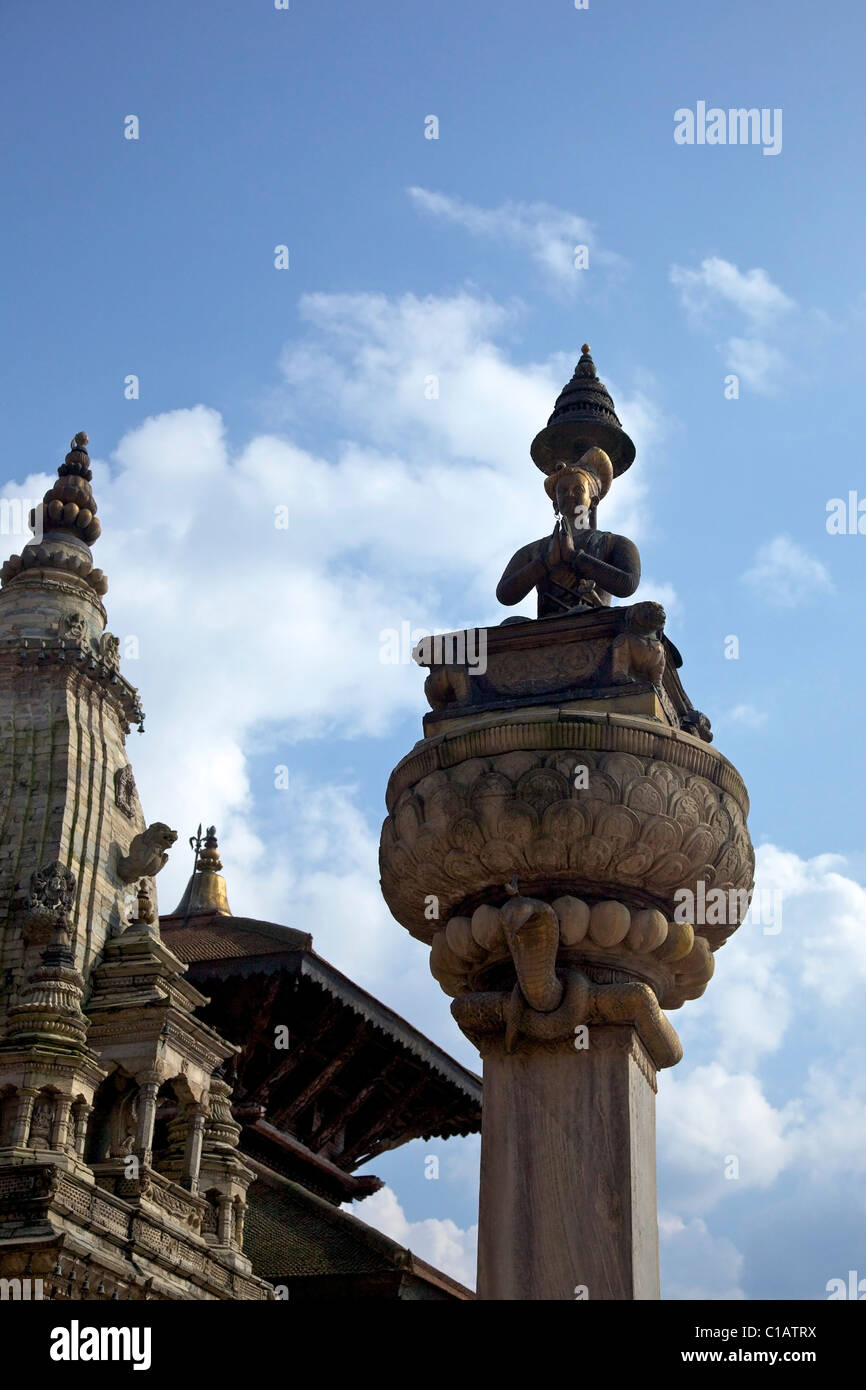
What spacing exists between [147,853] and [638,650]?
2783 cm

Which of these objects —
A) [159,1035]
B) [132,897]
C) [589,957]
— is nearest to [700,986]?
[589,957]

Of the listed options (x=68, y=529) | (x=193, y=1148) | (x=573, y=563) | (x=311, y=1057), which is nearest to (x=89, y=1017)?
(x=193, y=1148)

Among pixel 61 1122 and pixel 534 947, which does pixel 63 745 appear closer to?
pixel 61 1122

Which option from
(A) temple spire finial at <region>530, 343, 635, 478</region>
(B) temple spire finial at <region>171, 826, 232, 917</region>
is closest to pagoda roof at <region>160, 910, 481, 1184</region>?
(B) temple spire finial at <region>171, 826, 232, 917</region>

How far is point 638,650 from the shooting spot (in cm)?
750

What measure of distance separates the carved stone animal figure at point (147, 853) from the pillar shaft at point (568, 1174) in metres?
27.8

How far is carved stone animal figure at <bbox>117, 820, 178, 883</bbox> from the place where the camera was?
112 ft

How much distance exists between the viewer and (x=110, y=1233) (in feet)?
88.1

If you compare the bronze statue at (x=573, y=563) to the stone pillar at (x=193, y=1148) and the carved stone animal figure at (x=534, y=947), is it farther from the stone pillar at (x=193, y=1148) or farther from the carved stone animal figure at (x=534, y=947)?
the stone pillar at (x=193, y=1148)

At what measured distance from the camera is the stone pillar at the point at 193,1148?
104 ft

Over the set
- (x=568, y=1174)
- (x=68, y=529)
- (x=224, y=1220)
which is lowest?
(x=568, y=1174)

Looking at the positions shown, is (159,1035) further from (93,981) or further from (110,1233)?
(110,1233)

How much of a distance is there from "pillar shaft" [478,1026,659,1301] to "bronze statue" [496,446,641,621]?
6.86ft

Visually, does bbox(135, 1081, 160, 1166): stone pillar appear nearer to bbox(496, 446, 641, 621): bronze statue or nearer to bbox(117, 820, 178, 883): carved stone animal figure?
bbox(117, 820, 178, 883): carved stone animal figure
